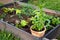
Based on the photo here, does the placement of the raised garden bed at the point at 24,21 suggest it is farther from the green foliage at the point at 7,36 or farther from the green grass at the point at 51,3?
the green grass at the point at 51,3

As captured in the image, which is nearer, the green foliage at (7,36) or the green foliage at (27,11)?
the green foliage at (7,36)

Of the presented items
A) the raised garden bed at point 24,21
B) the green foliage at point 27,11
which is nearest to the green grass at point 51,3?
the raised garden bed at point 24,21

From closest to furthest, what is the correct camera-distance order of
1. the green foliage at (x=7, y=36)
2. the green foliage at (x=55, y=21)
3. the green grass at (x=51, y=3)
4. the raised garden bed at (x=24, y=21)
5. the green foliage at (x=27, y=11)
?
the raised garden bed at (x=24, y=21) < the green foliage at (x=7, y=36) < the green foliage at (x=55, y=21) < the green foliage at (x=27, y=11) < the green grass at (x=51, y=3)

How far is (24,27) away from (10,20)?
45 centimetres

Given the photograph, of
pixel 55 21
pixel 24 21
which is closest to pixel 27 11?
pixel 24 21

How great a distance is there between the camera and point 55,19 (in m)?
3.33

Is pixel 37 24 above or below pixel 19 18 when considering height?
above

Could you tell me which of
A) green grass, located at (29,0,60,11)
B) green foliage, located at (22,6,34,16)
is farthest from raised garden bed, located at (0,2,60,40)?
green grass, located at (29,0,60,11)

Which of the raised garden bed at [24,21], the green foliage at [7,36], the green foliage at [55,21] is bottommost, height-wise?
the green foliage at [7,36]

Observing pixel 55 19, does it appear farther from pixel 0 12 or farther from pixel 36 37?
pixel 0 12

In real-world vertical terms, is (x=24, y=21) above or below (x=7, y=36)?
above

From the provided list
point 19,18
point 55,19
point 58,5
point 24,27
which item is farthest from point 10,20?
point 58,5

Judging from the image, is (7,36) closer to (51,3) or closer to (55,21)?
(55,21)

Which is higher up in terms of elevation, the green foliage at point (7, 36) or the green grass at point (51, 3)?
the green grass at point (51, 3)
